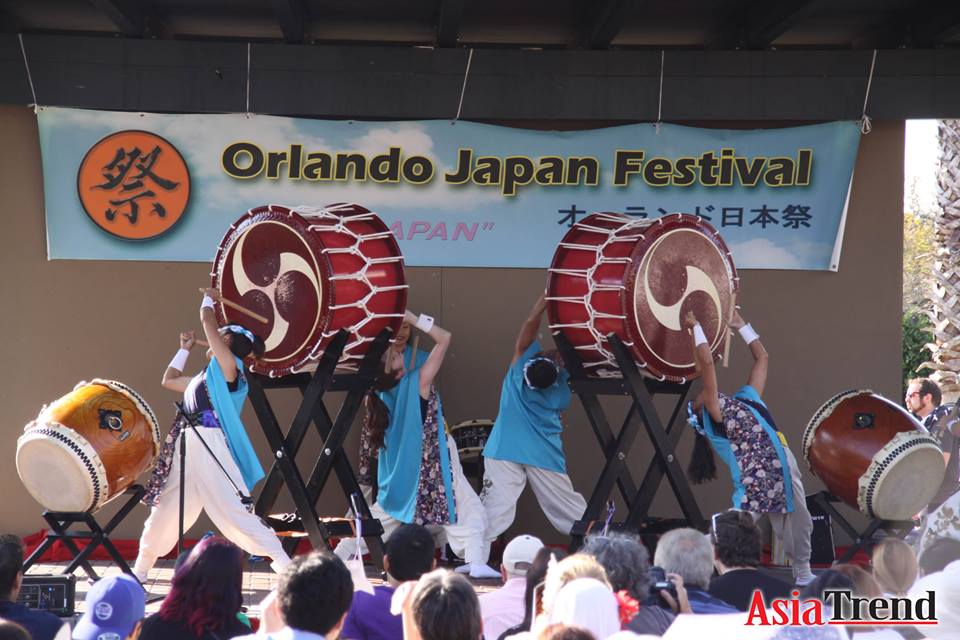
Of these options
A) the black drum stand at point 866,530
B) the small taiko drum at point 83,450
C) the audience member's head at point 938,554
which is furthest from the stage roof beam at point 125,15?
the audience member's head at point 938,554

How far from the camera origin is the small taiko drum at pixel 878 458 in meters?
5.75

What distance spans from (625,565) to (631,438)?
2591mm

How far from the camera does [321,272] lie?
5.51 m

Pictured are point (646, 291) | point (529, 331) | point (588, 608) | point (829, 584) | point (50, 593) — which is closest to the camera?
point (588, 608)

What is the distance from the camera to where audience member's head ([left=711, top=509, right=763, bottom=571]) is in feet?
12.4

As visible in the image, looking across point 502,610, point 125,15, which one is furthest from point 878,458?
point 125,15

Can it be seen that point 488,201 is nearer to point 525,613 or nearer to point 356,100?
point 356,100

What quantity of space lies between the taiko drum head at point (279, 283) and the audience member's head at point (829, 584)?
3.00 meters

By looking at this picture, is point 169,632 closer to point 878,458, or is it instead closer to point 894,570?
point 894,570

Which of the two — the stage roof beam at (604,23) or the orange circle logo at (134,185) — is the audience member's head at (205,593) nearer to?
the orange circle logo at (134,185)

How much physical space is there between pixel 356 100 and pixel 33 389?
269 centimetres

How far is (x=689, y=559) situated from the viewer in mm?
3523

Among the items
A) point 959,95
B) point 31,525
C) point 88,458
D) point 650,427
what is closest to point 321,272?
point 88,458

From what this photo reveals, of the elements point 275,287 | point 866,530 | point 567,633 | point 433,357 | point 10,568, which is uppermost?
point 275,287
